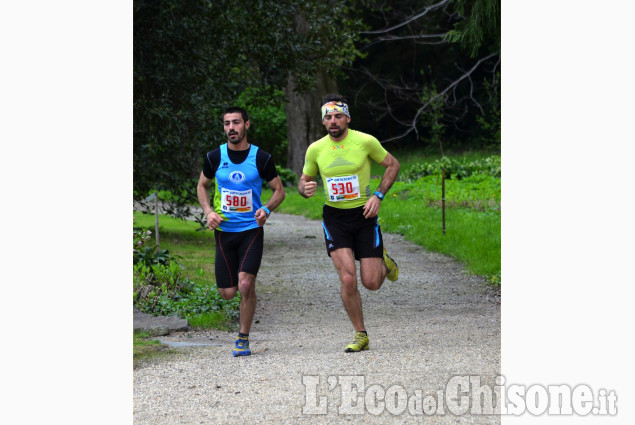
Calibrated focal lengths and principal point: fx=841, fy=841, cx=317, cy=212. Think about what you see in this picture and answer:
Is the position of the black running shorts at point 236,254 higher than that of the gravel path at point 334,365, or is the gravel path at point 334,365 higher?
the black running shorts at point 236,254

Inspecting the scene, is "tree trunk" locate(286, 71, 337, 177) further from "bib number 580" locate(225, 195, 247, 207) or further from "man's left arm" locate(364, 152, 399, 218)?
"bib number 580" locate(225, 195, 247, 207)

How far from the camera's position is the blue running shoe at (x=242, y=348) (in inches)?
284

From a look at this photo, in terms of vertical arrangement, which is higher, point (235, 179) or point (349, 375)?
point (235, 179)

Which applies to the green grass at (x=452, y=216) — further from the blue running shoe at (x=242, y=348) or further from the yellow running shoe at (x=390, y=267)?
the blue running shoe at (x=242, y=348)

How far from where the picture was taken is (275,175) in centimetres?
739

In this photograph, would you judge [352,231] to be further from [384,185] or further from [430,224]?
[430,224]

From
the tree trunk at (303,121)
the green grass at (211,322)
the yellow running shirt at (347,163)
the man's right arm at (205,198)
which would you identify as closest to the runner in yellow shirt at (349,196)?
the yellow running shirt at (347,163)

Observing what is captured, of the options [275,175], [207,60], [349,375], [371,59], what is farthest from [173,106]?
[371,59]

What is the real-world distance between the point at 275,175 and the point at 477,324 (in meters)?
2.71

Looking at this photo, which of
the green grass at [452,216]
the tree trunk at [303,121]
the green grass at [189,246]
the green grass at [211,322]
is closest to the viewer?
the green grass at [211,322]

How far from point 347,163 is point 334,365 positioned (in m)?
1.74

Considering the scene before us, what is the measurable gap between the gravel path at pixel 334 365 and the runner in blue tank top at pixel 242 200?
57 centimetres

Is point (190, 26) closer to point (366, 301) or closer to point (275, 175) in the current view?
point (366, 301)

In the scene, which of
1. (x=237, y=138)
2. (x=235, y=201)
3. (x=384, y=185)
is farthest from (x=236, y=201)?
(x=384, y=185)
